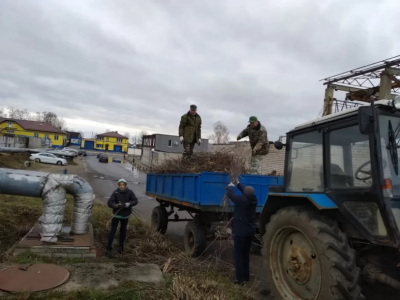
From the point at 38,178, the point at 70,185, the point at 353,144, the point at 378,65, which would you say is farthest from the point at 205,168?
the point at 378,65

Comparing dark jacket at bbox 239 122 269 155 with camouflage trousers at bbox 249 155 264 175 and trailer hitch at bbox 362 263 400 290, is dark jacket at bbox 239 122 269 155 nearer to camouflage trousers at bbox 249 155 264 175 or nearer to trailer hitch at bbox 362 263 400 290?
camouflage trousers at bbox 249 155 264 175

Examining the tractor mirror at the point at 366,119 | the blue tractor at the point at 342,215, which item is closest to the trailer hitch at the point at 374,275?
the blue tractor at the point at 342,215

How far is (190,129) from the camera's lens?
8.77m

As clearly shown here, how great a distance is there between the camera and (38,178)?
5.90 m

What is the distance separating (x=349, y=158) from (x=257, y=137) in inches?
151

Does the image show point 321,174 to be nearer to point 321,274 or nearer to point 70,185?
point 321,274

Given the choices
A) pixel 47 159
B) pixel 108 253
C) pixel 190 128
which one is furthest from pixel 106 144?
pixel 108 253

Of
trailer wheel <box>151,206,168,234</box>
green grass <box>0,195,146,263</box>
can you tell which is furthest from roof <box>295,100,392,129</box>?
trailer wheel <box>151,206,168,234</box>

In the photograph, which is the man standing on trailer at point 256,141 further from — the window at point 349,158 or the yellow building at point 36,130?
the yellow building at point 36,130

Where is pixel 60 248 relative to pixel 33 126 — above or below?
below

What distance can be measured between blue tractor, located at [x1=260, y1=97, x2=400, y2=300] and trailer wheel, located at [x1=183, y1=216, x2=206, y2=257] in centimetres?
241

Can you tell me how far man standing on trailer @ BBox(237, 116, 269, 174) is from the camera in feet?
23.8

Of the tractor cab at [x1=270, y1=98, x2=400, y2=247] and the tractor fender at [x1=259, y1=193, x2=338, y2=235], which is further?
the tractor fender at [x1=259, y1=193, x2=338, y2=235]

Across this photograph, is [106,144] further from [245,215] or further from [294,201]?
[294,201]
